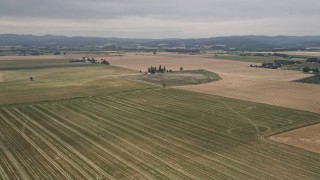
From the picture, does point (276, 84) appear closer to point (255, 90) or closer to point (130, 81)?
point (255, 90)

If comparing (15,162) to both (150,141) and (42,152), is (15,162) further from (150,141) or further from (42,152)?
(150,141)

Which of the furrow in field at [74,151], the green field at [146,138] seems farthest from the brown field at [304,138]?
the furrow in field at [74,151]

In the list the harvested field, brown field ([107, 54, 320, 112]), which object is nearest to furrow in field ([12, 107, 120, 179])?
brown field ([107, 54, 320, 112])

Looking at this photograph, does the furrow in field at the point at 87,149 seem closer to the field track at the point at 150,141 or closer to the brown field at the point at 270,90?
the field track at the point at 150,141

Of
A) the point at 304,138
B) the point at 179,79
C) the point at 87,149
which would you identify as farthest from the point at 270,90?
the point at 87,149

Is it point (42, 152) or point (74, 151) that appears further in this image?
point (74, 151)

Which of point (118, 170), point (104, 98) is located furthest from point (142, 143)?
point (104, 98)

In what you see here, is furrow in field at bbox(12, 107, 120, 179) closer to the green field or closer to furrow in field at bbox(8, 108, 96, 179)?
furrow in field at bbox(8, 108, 96, 179)
